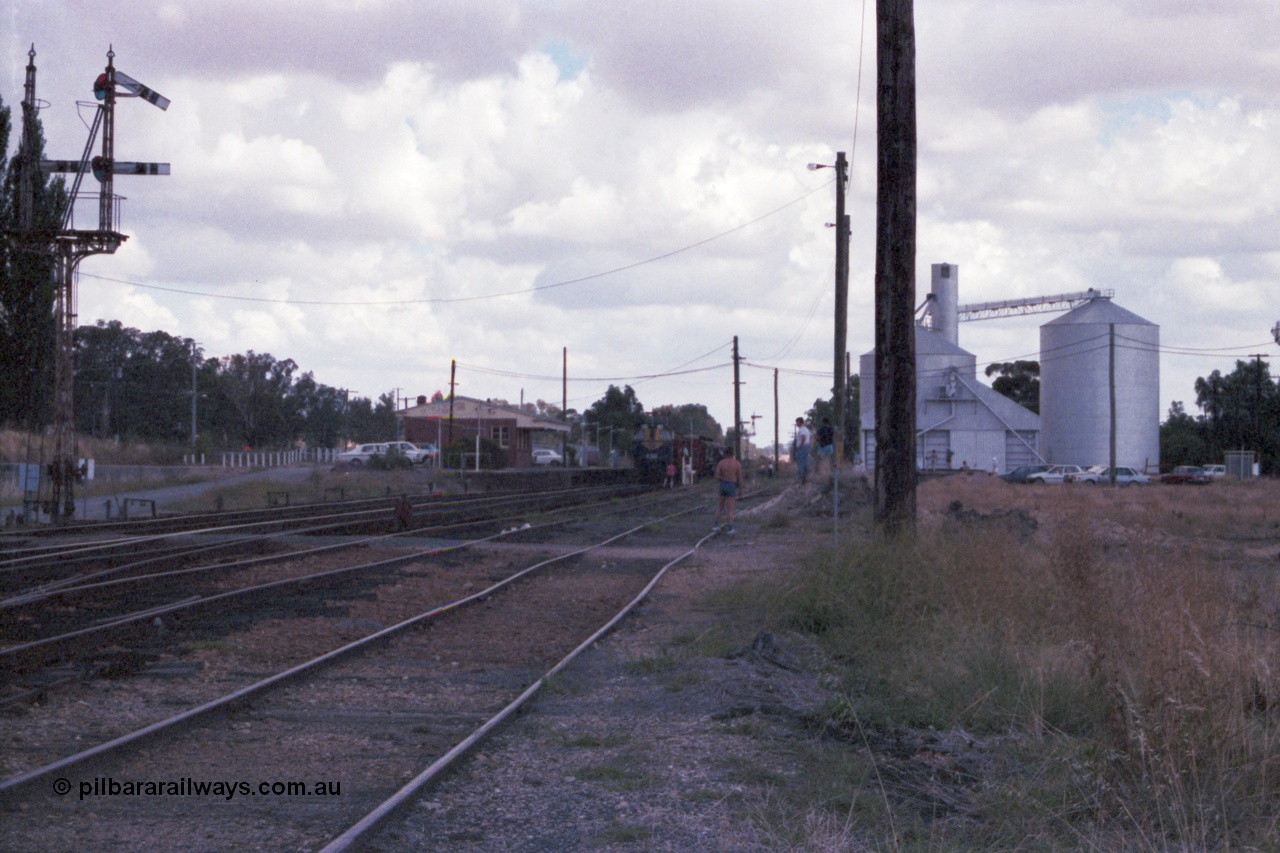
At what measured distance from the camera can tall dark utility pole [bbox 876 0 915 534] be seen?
41.2ft

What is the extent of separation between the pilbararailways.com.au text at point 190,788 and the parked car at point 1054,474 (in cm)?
5724

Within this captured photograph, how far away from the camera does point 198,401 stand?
8750cm

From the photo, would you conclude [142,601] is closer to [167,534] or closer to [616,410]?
[167,534]

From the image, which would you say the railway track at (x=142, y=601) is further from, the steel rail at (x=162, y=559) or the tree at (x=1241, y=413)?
the tree at (x=1241, y=413)

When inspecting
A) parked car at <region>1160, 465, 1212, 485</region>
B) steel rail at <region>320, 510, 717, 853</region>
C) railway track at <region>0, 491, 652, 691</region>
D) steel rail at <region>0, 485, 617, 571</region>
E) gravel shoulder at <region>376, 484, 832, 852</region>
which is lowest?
gravel shoulder at <region>376, 484, 832, 852</region>

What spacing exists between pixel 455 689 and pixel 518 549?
38.8 feet

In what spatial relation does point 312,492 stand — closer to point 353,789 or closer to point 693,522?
point 693,522

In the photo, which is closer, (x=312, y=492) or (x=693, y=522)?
(x=693, y=522)

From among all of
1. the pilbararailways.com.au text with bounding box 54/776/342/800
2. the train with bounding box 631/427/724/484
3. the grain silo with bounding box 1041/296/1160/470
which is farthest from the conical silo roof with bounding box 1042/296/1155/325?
the pilbararailways.com.au text with bounding box 54/776/342/800

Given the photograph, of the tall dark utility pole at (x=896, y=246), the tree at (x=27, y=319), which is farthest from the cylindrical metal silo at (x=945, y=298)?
the tall dark utility pole at (x=896, y=246)

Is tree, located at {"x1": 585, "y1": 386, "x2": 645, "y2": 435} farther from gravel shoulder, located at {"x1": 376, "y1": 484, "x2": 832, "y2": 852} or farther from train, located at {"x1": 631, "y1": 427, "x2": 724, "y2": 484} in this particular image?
gravel shoulder, located at {"x1": 376, "y1": 484, "x2": 832, "y2": 852}

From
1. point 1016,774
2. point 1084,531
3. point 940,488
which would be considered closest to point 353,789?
point 1016,774

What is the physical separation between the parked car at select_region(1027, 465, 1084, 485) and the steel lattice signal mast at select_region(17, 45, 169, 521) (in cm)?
4679

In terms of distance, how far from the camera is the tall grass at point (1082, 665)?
5340mm
